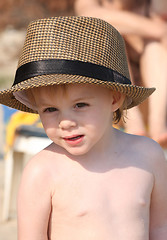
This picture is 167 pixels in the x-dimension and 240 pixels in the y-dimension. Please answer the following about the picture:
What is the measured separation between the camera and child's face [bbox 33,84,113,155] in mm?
1102

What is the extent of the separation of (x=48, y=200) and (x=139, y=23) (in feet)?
7.27

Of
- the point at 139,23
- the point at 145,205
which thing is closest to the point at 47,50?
the point at 145,205

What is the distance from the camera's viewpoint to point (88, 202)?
1.17 m

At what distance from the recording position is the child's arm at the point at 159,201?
1288 mm

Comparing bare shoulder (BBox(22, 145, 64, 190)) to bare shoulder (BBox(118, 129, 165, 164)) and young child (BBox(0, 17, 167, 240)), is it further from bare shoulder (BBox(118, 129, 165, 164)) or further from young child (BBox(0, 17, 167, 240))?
bare shoulder (BBox(118, 129, 165, 164))

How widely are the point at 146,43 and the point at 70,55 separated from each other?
2057 mm

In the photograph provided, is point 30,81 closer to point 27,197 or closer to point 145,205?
point 27,197

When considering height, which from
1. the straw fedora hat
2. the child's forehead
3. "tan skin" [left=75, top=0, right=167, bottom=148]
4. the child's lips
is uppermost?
"tan skin" [left=75, top=0, right=167, bottom=148]

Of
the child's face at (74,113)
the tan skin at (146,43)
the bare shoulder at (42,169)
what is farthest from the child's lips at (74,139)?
the tan skin at (146,43)

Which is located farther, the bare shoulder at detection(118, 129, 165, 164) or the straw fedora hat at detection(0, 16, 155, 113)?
the bare shoulder at detection(118, 129, 165, 164)

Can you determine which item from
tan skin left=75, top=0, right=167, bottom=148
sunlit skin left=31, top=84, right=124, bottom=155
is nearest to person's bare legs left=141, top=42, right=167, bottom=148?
tan skin left=75, top=0, right=167, bottom=148

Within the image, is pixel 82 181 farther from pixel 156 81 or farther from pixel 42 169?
pixel 156 81

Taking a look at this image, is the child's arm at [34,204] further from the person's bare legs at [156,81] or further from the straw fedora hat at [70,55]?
the person's bare legs at [156,81]

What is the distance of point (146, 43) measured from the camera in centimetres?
304
